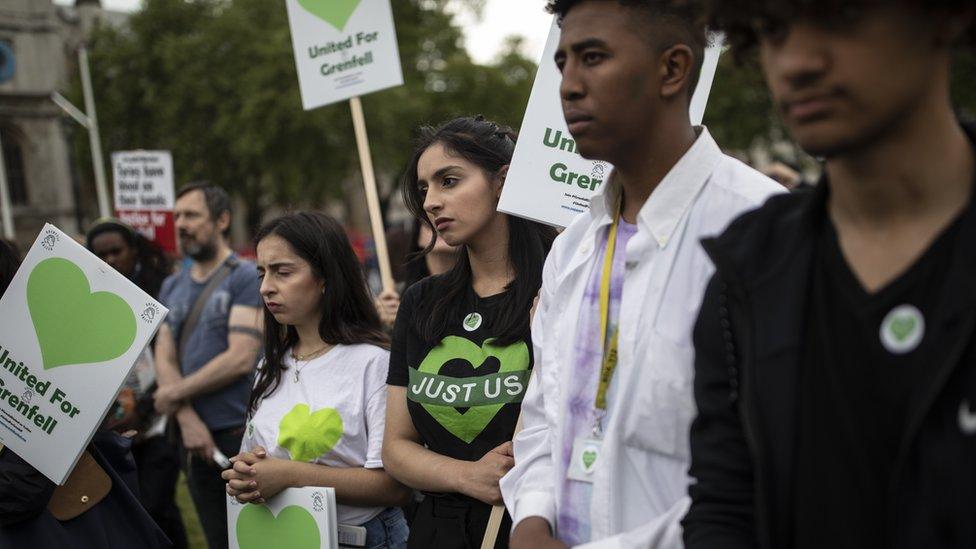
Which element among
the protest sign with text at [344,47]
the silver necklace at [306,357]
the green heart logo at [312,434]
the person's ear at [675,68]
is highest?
the protest sign with text at [344,47]

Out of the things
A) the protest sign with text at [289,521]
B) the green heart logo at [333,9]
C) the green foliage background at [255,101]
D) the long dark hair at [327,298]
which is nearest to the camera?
the protest sign with text at [289,521]

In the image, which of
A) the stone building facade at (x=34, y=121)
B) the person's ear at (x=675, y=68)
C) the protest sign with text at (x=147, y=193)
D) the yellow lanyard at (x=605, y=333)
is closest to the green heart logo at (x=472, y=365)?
the yellow lanyard at (x=605, y=333)

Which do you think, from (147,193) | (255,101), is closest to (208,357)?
(147,193)

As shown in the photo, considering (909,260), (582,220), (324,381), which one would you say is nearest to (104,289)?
(324,381)

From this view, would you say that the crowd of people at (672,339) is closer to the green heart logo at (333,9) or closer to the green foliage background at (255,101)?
the green heart logo at (333,9)

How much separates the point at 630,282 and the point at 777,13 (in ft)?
2.25

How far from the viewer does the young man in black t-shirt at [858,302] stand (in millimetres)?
1324

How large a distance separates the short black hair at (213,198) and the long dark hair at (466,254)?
2.85 meters

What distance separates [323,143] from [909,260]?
28.8 meters

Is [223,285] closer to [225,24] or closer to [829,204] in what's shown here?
[829,204]

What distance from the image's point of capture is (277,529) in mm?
3238

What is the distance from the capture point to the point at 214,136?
30.4 metres

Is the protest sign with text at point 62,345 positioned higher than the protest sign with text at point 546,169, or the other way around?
the protest sign with text at point 546,169

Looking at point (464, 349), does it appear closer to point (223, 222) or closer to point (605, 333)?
point (605, 333)
